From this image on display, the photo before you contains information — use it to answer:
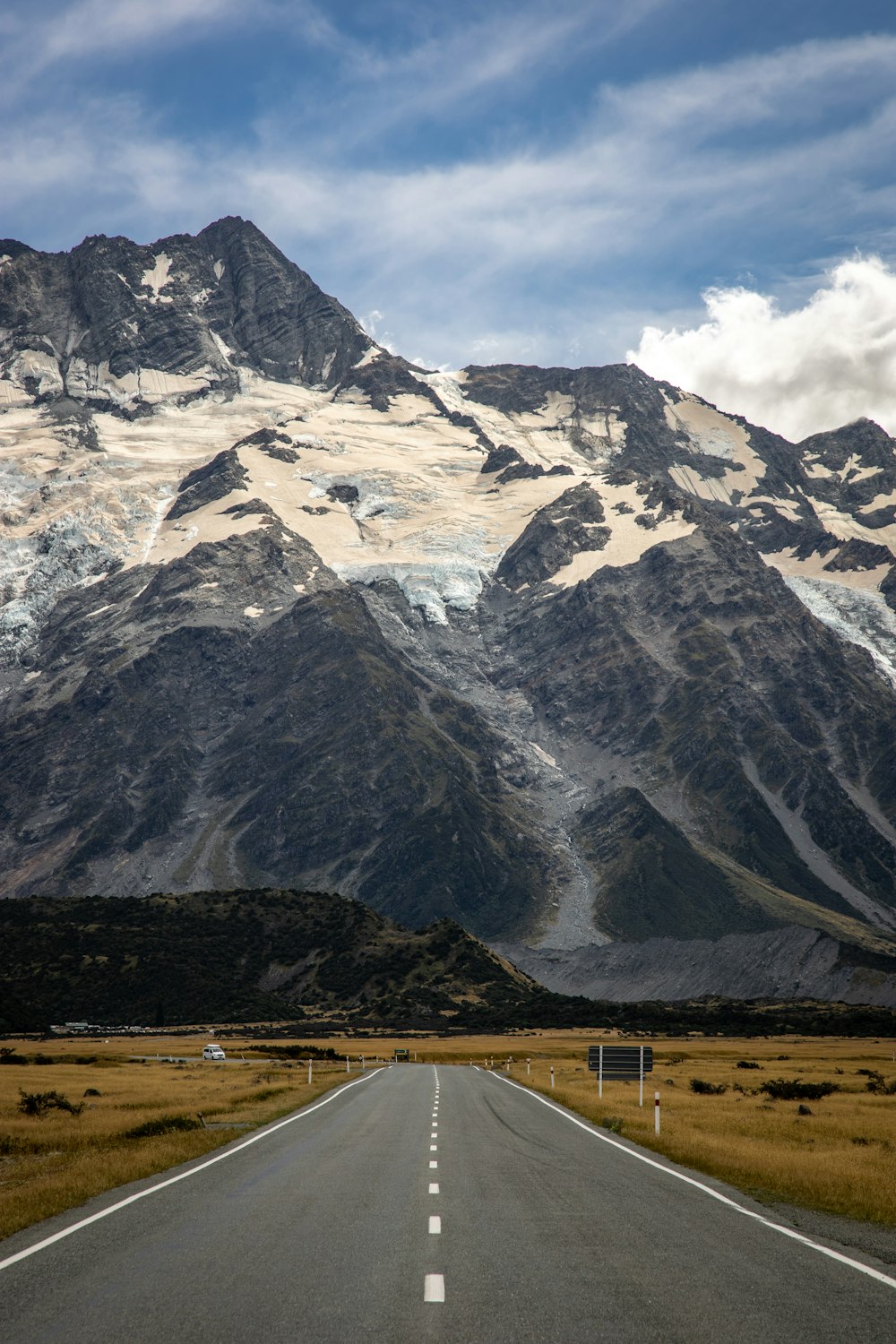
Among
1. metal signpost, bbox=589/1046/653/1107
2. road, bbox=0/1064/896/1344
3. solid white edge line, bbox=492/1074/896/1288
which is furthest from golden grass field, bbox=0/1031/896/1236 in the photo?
road, bbox=0/1064/896/1344

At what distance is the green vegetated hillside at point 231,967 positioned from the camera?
539ft

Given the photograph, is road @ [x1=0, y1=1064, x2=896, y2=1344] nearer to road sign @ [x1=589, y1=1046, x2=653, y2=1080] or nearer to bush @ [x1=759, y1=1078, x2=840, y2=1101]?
road sign @ [x1=589, y1=1046, x2=653, y2=1080]

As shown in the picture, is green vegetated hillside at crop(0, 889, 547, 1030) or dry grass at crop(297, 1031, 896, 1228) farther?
green vegetated hillside at crop(0, 889, 547, 1030)

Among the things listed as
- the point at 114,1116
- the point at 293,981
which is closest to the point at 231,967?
the point at 293,981

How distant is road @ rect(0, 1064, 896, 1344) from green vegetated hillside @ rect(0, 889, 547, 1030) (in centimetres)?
14073

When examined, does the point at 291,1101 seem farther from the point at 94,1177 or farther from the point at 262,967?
the point at 262,967

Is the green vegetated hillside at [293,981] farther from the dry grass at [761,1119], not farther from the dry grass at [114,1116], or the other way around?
the dry grass at [114,1116]

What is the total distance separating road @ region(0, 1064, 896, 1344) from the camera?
12.1 m

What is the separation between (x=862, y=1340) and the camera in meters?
11.7

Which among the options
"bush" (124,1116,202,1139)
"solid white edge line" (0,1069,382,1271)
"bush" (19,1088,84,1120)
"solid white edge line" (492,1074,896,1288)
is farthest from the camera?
"bush" (19,1088,84,1120)

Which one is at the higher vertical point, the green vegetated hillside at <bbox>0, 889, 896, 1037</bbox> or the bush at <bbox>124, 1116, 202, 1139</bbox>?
the bush at <bbox>124, 1116, 202, 1139</bbox>

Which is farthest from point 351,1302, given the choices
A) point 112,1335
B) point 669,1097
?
point 669,1097

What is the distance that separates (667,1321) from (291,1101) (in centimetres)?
3676

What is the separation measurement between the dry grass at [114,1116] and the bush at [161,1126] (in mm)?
425
